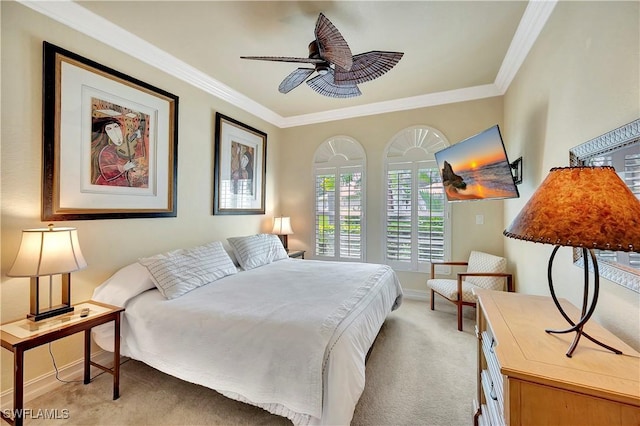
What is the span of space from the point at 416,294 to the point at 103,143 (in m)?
4.05

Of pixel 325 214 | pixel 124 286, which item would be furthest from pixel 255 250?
pixel 325 214

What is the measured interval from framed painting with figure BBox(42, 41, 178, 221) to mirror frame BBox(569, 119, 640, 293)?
334cm

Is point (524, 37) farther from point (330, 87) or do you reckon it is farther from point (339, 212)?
point (339, 212)

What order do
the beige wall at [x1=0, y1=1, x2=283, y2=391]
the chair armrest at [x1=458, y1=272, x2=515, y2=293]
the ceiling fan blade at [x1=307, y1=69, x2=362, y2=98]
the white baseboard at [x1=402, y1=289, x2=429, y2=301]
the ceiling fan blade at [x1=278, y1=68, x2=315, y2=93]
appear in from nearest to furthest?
the beige wall at [x1=0, y1=1, x2=283, y2=391], the ceiling fan blade at [x1=278, y1=68, x2=315, y2=93], the ceiling fan blade at [x1=307, y1=69, x2=362, y2=98], the chair armrest at [x1=458, y1=272, x2=515, y2=293], the white baseboard at [x1=402, y1=289, x2=429, y2=301]

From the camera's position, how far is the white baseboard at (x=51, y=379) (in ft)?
5.86

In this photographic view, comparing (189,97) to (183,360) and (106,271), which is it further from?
(183,360)

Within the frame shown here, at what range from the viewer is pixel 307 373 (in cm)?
142

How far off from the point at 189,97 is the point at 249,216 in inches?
69.0

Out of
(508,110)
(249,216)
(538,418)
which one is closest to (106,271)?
(249,216)

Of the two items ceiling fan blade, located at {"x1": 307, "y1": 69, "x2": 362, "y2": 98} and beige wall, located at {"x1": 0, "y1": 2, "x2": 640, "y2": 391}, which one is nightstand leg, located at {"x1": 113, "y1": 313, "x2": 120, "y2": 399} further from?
ceiling fan blade, located at {"x1": 307, "y1": 69, "x2": 362, "y2": 98}

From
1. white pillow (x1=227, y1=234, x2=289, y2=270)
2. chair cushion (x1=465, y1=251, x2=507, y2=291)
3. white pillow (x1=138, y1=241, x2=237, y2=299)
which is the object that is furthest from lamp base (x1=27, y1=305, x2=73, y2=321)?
chair cushion (x1=465, y1=251, x2=507, y2=291)

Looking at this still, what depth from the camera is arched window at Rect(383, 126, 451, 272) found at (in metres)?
3.73

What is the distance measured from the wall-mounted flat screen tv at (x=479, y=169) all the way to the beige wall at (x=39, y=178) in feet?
9.63

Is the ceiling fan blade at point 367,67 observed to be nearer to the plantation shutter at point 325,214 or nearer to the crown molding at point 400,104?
the crown molding at point 400,104
